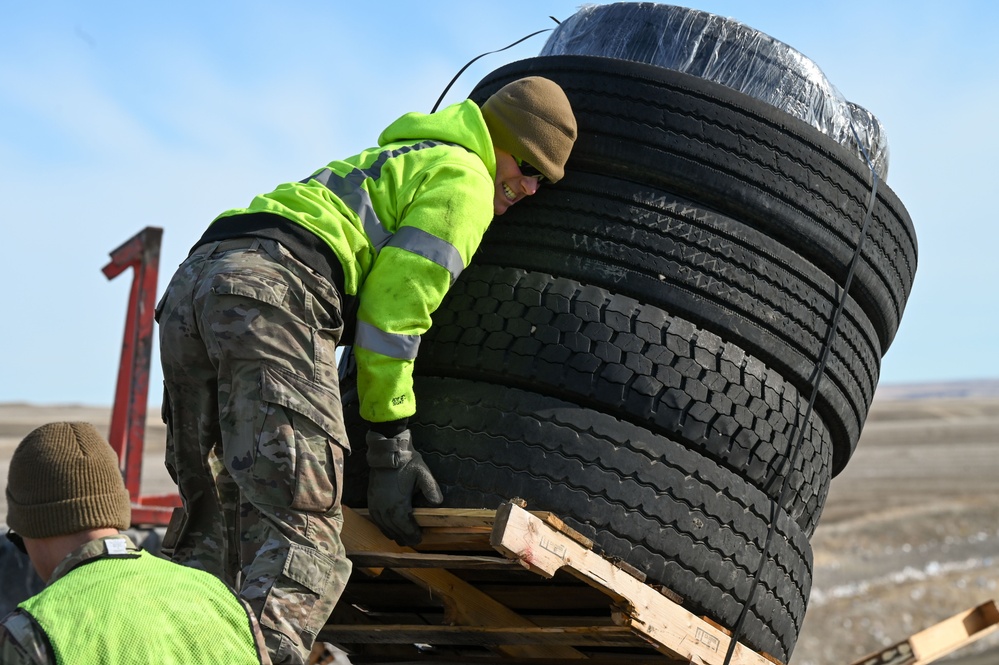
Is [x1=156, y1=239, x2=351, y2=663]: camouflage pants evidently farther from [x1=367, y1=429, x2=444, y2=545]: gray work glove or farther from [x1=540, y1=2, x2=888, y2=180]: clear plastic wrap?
[x1=540, y1=2, x2=888, y2=180]: clear plastic wrap

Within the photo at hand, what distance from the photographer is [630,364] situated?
325 cm

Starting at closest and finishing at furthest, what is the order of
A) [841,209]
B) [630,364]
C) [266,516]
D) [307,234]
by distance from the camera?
[266,516] → [307,234] → [630,364] → [841,209]

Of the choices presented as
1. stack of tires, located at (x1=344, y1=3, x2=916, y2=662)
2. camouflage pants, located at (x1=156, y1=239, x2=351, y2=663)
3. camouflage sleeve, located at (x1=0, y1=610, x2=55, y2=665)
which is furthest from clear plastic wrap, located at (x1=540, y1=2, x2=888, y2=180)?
camouflage sleeve, located at (x1=0, y1=610, x2=55, y2=665)

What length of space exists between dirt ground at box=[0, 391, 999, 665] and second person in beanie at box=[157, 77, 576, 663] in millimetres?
9658

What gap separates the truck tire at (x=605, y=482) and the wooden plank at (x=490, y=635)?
19 centimetres

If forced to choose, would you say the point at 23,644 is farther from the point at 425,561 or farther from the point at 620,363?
the point at 620,363

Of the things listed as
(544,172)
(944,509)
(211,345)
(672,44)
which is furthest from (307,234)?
(944,509)

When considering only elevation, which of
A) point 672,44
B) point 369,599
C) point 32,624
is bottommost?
point 32,624

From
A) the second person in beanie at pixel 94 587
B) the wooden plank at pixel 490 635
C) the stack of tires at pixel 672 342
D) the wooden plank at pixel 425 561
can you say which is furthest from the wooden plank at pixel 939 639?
the second person in beanie at pixel 94 587

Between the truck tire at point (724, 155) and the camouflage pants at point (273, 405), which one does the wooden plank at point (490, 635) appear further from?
the truck tire at point (724, 155)

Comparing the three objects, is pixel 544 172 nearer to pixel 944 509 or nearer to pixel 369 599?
pixel 369 599

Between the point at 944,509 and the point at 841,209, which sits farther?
the point at 944,509

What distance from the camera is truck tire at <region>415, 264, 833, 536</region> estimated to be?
3.25 meters

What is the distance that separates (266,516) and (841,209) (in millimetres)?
1896
